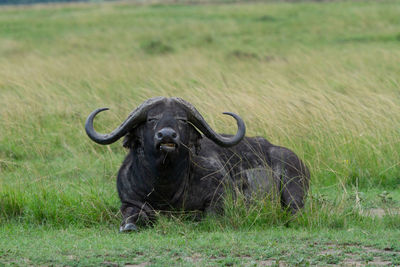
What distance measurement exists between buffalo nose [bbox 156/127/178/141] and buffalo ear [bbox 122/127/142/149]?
2.21ft

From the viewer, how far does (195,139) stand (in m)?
7.08

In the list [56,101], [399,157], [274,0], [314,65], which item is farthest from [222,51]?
[274,0]

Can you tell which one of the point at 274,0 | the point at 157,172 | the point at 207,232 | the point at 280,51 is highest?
A: the point at 274,0

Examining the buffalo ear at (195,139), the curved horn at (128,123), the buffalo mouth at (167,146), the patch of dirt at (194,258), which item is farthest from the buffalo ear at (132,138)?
the patch of dirt at (194,258)

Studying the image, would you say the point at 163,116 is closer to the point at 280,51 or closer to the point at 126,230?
the point at 126,230

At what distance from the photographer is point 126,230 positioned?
6547 mm

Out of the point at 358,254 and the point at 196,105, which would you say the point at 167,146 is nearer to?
the point at 358,254

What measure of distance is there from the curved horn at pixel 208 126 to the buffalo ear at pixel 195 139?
0.33 feet

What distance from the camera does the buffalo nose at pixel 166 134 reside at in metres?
6.23

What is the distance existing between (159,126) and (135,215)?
90cm

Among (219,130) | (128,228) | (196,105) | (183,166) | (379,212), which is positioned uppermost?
(196,105)

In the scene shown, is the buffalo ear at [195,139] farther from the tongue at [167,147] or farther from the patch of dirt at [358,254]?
the patch of dirt at [358,254]

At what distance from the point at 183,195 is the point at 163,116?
2.89ft

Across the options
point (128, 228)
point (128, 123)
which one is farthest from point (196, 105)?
point (128, 228)
